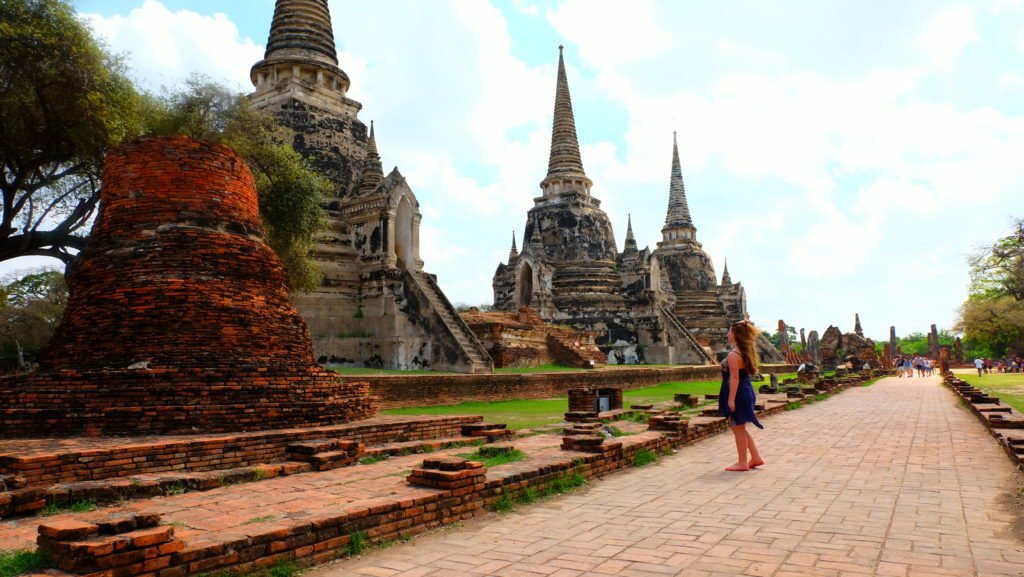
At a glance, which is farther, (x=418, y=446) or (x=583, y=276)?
(x=583, y=276)

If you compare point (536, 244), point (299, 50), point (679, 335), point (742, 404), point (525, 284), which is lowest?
point (742, 404)

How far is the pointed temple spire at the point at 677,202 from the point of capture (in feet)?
150

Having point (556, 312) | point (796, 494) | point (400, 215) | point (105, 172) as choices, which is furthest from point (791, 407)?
point (556, 312)

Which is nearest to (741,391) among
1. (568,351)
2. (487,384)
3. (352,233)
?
(487,384)

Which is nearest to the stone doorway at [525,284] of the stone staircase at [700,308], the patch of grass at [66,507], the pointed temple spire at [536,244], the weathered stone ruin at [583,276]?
the weathered stone ruin at [583,276]

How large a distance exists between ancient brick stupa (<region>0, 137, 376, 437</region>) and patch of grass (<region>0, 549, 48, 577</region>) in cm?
360

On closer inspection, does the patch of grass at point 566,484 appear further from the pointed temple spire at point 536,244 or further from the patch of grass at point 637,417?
the pointed temple spire at point 536,244

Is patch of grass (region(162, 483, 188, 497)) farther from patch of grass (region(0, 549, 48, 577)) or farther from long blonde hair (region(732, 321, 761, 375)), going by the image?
long blonde hair (region(732, 321, 761, 375))

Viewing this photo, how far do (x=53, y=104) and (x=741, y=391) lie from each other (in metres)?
11.5

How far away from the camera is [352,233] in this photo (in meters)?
18.8

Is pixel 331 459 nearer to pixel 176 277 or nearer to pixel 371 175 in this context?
pixel 176 277

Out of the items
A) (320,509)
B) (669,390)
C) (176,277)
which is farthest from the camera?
(669,390)

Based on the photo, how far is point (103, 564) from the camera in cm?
307

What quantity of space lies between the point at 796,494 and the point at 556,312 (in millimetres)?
26011
